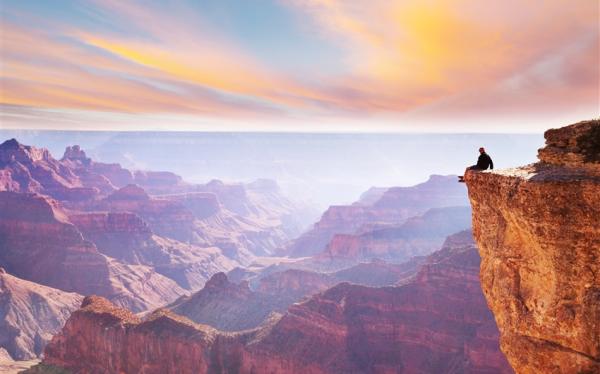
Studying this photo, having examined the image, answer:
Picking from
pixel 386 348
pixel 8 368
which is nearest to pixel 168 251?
pixel 8 368

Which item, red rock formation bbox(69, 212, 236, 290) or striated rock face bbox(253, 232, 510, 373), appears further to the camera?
red rock formation bbox(69, 212, 236, 290)

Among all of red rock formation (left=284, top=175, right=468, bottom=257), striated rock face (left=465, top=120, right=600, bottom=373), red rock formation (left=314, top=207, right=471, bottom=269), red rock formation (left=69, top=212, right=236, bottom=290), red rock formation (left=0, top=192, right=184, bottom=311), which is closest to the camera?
striated rock face (left=465, top=120, right=600, bottom=373)

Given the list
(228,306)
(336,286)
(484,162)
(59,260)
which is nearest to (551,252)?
(484,162)

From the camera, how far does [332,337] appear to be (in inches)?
2256

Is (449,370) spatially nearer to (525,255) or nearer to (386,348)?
(386,348)

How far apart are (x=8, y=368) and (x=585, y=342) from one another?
84.1 m

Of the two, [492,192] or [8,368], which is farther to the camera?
[8,368]

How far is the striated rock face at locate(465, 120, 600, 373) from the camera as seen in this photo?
460 inches

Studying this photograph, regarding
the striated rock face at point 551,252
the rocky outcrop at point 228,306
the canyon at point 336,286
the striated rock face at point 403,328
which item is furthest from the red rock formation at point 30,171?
the striated rock face at point 551,252

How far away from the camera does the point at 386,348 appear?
2237 inches

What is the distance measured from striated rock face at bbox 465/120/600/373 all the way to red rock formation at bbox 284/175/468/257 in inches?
6473

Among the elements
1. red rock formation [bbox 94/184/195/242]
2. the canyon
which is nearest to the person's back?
the canyon

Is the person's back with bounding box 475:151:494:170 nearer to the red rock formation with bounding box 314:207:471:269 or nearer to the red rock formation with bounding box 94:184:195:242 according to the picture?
the red rock formation with bounding box 314:207:471:269

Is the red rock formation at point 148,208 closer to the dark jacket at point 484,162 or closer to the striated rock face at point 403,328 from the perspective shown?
the striated rock face at point 403,328
